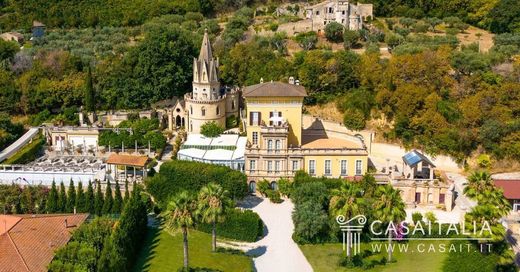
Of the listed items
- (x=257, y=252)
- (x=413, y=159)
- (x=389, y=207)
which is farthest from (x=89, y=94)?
(x=389, y=207)

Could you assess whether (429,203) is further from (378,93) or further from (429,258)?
(378,93)

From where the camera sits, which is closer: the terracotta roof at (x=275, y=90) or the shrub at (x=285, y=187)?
the shrub at (x=285, y=187)

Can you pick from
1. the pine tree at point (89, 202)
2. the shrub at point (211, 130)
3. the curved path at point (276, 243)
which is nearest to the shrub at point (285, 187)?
the curved path at point (276, 243)

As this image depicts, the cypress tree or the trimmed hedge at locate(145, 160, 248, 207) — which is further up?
the trimmed hedge at locate(145, 160, 248, 207)

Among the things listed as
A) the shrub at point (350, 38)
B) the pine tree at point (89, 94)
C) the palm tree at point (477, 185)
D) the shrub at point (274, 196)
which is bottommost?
the shrub at point (274, 196)

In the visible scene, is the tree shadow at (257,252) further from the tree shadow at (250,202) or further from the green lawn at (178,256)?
the tree shadow at (250,202)

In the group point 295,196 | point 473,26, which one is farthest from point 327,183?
point 473,26

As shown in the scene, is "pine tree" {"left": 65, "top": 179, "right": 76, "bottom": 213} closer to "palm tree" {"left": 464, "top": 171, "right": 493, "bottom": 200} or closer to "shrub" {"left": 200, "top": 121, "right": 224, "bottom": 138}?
"shrub" {"left": 200, "top": 121, "right": 224, "bottom": 138}

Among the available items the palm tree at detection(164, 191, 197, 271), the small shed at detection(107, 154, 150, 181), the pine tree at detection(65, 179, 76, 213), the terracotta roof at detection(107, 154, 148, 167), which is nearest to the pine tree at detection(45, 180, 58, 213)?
the pine tree at detection(65, 179, 76, 213)
